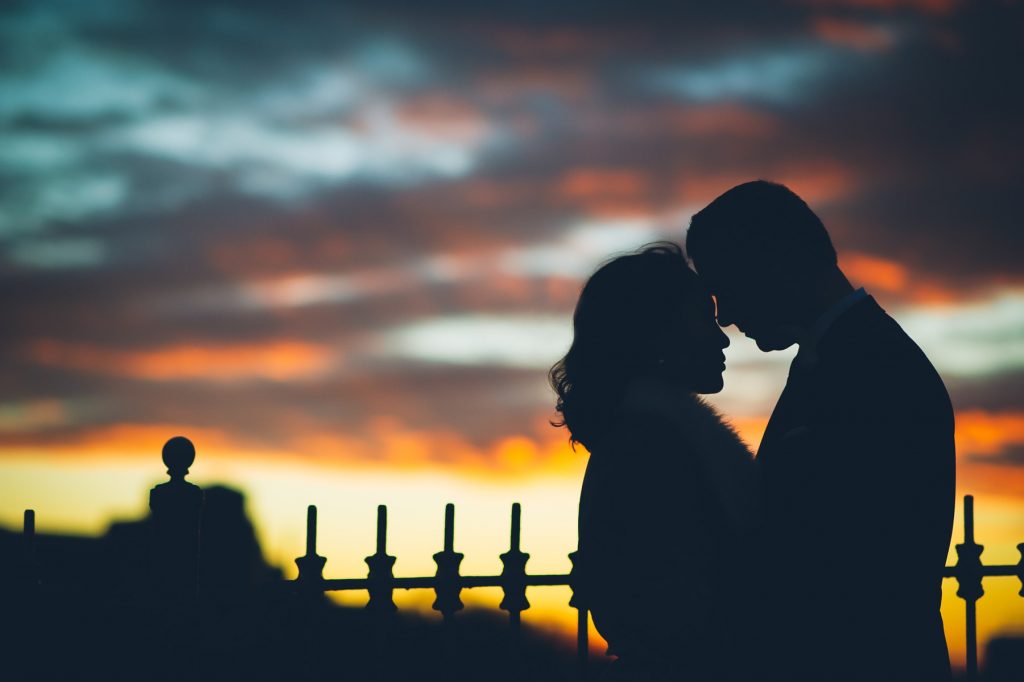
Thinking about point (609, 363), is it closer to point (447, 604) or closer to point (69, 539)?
point (447, 604)

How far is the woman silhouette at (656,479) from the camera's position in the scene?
3.08 meters

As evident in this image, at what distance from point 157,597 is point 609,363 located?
2.98 m

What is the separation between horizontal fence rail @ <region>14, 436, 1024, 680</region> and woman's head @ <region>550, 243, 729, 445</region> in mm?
2419

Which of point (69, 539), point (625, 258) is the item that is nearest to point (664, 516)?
point (625, 258)

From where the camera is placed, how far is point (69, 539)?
34.5m

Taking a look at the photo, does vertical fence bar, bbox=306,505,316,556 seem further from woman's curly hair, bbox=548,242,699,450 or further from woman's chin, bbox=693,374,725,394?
woman's chin, bbox=693,374,725,394

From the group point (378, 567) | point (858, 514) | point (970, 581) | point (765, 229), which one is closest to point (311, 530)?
point (378, 567)

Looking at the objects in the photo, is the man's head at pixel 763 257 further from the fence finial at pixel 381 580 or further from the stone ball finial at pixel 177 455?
the stone ball finial at pixel 177 455

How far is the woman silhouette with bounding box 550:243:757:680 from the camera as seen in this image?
3.08 metres

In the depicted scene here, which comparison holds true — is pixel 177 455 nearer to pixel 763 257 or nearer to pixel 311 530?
pixel 311 530

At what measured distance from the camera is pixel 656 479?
315 cm

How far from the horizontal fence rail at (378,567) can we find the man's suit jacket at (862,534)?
2464 mm

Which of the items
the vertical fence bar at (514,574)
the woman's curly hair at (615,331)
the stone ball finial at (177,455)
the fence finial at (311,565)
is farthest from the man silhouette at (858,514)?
the stone ball finial at (177,455)

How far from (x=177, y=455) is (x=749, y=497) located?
331cm
